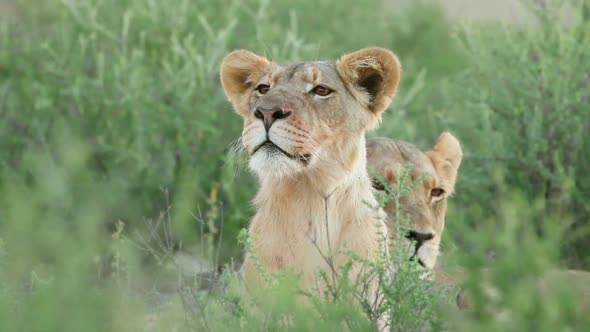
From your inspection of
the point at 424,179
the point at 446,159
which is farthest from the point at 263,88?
the point at 446,159

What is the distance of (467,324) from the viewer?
2131mm

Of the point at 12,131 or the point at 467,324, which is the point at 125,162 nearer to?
the point at 12,131

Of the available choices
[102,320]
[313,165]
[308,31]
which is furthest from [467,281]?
[308,31]

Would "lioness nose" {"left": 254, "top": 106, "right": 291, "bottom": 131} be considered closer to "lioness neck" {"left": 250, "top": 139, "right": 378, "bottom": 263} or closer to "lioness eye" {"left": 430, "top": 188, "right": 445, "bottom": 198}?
"lioness neck" {"left": 250, "top": 139, "right": 378, "bottom": 263}

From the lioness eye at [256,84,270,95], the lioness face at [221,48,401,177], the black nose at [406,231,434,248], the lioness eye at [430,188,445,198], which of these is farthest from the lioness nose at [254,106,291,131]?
the lioness eye at [430,188,445,198]

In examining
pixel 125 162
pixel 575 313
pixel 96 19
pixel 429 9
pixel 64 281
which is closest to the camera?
pixel 575 313

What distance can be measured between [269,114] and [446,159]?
73.6 inches

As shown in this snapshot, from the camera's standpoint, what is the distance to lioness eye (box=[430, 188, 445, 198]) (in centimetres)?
481

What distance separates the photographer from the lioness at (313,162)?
3.41m

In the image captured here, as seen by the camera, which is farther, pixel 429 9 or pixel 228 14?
pixel 429 9

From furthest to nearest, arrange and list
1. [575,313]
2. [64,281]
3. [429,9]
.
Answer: [429,9]
[64,281]
[575,313]

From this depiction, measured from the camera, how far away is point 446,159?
5.05 metres

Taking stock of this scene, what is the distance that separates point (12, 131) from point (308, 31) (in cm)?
453

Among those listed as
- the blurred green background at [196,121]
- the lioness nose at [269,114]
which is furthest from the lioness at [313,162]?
the blurred green background at [196,121]
